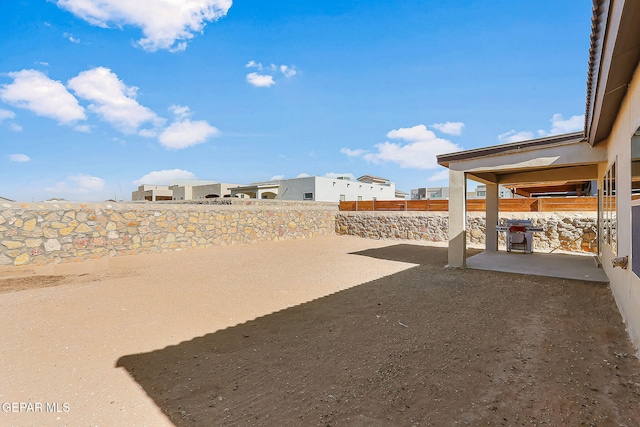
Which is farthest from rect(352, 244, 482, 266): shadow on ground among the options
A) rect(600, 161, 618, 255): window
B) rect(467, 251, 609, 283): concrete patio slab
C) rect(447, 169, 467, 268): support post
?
rect(600, 161, 618, 255): window

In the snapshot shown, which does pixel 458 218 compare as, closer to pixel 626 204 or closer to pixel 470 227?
pixel 626 204

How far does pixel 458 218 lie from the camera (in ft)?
27.8

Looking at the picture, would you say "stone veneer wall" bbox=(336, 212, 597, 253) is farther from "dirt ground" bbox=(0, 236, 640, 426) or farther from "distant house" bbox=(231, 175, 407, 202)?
"distant house" bbox=(231, 175, 407, 202)

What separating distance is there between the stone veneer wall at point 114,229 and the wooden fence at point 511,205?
711 cm

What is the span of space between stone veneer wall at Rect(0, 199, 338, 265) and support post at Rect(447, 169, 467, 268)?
826 centimetres

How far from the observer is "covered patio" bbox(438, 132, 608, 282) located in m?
6.97

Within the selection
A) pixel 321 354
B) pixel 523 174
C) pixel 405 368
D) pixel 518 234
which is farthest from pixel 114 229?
pixel 523 174

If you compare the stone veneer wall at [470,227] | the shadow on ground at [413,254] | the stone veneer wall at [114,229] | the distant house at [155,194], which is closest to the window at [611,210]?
the shadow on ground at [413,254]

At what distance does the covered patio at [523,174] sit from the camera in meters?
6.97

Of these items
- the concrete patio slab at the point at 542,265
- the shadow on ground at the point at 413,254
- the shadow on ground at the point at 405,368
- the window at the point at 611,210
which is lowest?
the shadow on ground at the point at 405,368

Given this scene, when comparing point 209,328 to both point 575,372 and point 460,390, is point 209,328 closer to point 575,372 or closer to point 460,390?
point 460,390

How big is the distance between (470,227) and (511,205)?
6.97ft

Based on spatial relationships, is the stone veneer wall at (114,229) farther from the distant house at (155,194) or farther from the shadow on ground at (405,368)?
the distant house at (155,194)

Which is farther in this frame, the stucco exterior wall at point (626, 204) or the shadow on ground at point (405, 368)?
the stucco exterior wall at point (626, 204)
